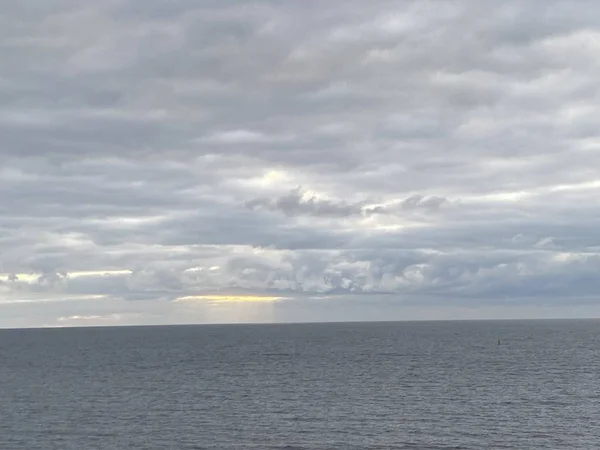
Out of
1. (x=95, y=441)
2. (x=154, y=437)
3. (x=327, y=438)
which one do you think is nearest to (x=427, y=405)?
(x=327, y=438)

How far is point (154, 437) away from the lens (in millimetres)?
83375

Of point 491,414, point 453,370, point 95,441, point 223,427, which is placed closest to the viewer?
point 95,441

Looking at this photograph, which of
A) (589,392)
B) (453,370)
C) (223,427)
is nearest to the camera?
(223,427)

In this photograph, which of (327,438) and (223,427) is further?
(223,427)

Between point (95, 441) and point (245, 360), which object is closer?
point (95, 441)

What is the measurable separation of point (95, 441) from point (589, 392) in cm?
8045

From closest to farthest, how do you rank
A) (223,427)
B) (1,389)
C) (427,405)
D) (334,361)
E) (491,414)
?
(223,427), (491,414), (427,405), (1,389), (334,361)

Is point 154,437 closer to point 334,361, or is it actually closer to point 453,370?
point 453,370

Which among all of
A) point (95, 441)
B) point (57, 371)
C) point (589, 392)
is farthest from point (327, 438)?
point (57, 371)

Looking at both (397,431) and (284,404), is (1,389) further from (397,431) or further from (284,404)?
(397,431)

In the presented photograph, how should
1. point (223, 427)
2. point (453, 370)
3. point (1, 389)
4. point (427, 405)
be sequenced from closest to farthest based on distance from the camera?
point (223, 427) → point (427, 405) → point (1, 389) → point (453, 370)

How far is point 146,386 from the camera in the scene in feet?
433

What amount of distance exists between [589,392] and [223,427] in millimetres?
64461

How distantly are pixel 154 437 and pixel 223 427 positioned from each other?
372 inches
